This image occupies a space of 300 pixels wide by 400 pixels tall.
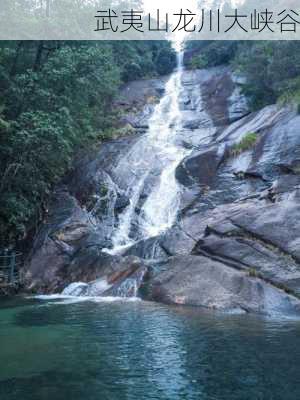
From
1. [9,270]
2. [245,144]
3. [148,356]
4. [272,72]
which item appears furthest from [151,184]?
[148,356]

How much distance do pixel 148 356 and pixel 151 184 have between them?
38.2 feet

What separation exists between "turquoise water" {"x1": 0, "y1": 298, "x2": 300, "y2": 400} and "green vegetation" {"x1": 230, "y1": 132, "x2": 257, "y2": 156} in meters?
8.51

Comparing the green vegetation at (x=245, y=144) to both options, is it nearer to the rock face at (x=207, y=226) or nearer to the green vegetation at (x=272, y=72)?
the rock face at (x=207, y=226)

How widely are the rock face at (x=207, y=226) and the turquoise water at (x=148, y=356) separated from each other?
132 centimetres

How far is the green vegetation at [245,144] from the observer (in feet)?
56.9

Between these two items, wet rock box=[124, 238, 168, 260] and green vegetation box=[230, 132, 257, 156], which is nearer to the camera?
wet rock box=[124, 238, 168, 260]

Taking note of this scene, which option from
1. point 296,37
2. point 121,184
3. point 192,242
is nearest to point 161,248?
point 192,242

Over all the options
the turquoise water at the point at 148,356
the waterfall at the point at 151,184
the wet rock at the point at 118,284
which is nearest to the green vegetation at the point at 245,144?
the waterfall at the point at 151,184

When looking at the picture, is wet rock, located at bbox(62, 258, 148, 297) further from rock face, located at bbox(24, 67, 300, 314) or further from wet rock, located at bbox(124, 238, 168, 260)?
wet rock, located at bbox(124, 238, 168, 260)

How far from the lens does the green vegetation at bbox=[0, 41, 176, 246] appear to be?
50.4 ft

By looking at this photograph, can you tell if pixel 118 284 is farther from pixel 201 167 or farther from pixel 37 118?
pixel 201 167

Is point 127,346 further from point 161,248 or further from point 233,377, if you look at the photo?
point 161,248

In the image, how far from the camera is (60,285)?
552 inches

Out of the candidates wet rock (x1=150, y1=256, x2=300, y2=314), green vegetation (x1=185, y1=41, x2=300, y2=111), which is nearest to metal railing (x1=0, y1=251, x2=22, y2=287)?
wet rock (x1=150, y1=256, x2=300, y2=314)
